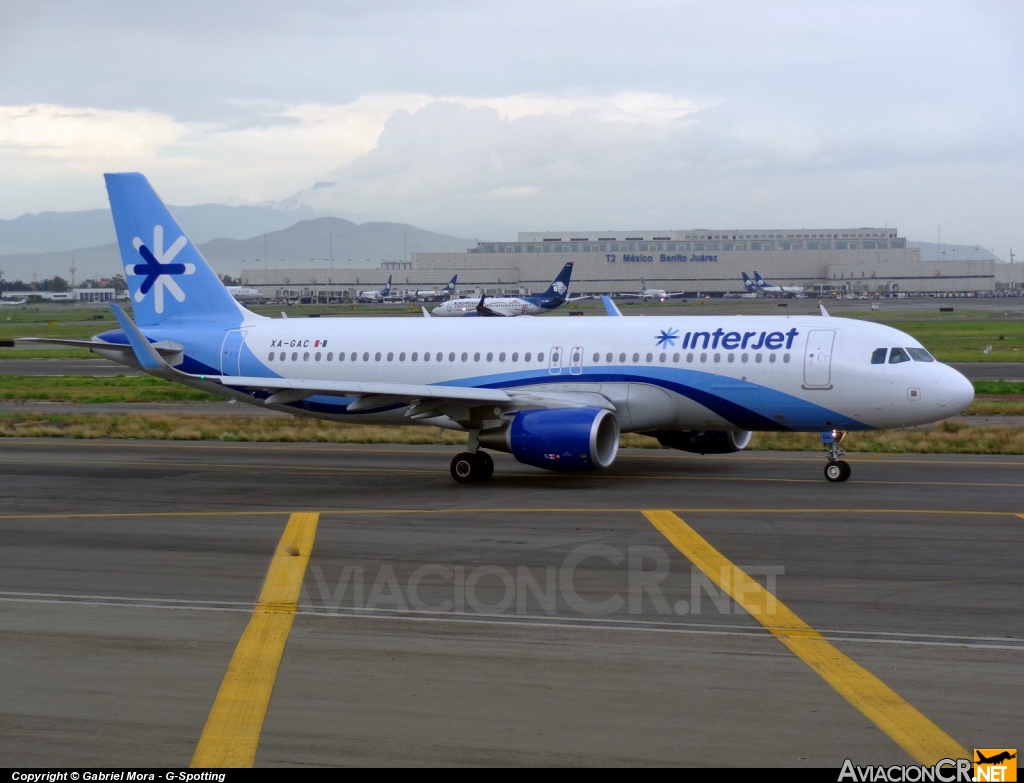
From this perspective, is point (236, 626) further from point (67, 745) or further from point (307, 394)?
point (307, 394)

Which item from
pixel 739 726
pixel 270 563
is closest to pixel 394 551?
pixel 270 563

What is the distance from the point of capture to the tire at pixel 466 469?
90.5 feet

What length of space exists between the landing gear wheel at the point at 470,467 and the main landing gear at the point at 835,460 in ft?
25.2

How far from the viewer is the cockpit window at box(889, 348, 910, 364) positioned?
26594 millimetres

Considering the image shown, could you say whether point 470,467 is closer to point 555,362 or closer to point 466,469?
point 466,469

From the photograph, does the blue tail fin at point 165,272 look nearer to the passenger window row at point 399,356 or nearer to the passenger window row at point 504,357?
the passenger window row at point 399,356

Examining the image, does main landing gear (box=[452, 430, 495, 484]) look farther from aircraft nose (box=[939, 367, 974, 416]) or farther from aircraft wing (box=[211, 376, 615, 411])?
aircraft nose (box=[939, 367, 974, 416])

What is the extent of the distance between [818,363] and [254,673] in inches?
692

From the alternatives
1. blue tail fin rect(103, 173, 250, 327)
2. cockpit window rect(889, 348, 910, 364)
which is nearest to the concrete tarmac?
cockpit window rect(889, 348, 910, 364)

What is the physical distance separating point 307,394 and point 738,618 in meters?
15.4

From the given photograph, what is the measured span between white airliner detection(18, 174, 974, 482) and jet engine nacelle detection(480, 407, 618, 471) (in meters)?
0.03

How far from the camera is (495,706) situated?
1123 cm

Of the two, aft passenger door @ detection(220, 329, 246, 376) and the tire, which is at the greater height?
aft passenger door @ detection(220, 329, 246, 376)

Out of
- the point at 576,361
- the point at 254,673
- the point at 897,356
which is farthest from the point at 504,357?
the point at 254,673
